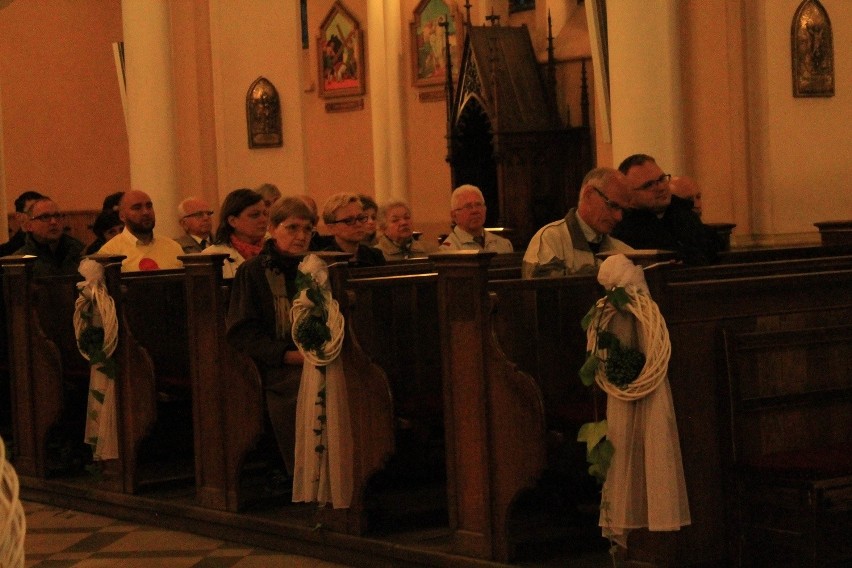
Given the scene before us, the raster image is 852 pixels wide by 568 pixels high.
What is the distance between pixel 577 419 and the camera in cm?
498

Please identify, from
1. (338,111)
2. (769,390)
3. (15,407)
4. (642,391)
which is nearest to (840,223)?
(769,390)

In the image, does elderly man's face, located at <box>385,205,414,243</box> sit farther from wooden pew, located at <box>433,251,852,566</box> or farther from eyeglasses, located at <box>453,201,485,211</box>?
wooden pew, located at <box>433,251,852,566</box>

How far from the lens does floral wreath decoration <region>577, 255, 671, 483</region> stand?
4.36 m

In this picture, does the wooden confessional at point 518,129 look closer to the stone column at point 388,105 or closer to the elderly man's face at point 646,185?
the stone column at point 388,105

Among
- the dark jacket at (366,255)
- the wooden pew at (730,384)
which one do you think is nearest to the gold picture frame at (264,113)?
the dark jacket at (366,255)

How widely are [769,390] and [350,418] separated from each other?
1.78 metres

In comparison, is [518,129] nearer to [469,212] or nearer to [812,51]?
[812,51]

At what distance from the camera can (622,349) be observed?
4406 mm

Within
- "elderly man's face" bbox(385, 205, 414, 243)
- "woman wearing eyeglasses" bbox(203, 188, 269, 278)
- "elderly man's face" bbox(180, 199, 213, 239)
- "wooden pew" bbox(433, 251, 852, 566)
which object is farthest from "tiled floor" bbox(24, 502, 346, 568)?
"elderly man's face" bbox(385, 205, 414, 243)

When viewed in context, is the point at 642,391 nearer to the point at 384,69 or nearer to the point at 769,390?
the point at 769,390

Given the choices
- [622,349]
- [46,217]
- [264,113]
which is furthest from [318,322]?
[264,113]

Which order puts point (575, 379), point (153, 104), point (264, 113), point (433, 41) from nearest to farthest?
point (575, 379)
point (153, 104)
point (264, 113)
point (433, 41)

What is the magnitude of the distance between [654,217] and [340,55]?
14.0m

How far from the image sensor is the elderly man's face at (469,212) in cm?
773
